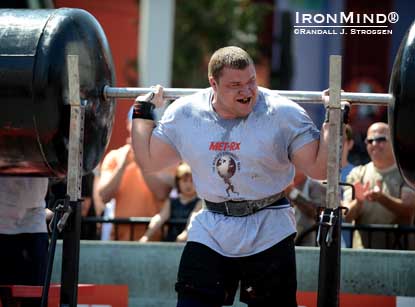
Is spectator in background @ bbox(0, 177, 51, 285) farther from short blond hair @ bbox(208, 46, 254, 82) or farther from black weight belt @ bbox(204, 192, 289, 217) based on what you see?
short blond hair @ bbox(208, 46, 254, 82)

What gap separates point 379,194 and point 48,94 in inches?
108

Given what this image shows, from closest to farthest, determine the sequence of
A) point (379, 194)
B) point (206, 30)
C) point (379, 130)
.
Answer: point (379, 194), point (379, 130), point (206, 30)

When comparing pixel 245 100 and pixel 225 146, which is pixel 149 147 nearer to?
pixel 225 146

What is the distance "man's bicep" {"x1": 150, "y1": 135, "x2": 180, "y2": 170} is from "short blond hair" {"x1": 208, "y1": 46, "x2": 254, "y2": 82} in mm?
479

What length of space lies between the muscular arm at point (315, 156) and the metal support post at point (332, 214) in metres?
0.05

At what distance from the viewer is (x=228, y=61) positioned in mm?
4473

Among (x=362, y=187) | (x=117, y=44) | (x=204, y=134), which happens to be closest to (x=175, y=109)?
(x=204, y=134)

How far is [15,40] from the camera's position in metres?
4.81

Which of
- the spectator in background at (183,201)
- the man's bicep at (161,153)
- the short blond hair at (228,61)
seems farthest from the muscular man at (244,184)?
the spectator in background at (183,201)

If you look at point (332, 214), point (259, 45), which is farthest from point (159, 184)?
point (259, 45)

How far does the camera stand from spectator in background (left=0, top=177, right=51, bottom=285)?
5516 mm

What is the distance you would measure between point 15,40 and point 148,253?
1.70 metres

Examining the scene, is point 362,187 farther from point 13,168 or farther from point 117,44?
point 117,44

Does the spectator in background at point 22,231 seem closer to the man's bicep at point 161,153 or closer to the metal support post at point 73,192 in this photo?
the metal support post at point 73,192
